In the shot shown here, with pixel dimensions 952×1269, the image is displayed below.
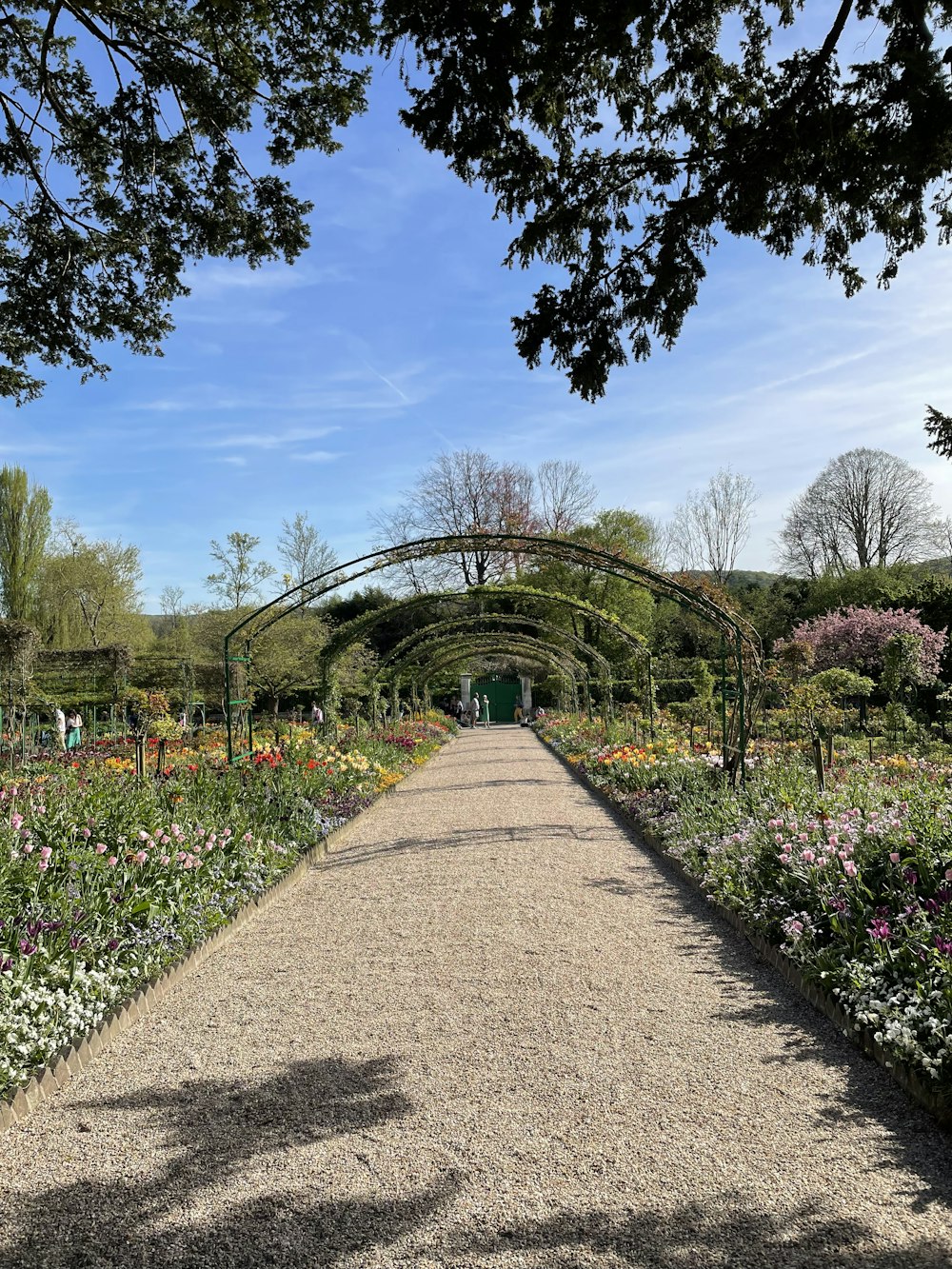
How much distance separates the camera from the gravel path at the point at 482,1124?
7.20 ft

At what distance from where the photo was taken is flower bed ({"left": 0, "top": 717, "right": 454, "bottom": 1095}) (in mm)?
3354

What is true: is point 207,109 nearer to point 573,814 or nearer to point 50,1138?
point 50,1138

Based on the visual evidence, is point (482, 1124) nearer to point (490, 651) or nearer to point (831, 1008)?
point (831, 1008)

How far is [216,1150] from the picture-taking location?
2.63m

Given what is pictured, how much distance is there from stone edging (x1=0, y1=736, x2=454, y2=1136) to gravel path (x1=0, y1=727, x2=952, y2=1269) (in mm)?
57

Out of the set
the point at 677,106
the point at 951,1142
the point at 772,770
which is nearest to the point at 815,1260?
the point at 951,1142

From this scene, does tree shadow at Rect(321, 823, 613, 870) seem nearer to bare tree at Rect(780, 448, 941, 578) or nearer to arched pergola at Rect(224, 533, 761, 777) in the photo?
arched pergola at Rect(224, 533, 761, 777)

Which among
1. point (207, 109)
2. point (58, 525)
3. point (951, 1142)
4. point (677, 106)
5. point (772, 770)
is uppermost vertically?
point (58, 525)

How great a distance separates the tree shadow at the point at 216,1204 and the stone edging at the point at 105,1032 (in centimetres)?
19

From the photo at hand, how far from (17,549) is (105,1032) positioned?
3163 centimetres

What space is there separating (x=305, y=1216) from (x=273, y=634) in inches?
863

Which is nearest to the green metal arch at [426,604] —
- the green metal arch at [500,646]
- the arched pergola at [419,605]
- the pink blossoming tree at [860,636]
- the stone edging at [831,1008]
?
the arched pergola at [419,605]

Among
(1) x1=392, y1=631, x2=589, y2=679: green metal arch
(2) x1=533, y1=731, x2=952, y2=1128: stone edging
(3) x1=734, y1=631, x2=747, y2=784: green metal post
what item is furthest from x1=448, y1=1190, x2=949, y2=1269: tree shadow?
(1) x1=392, y1=631, x2=589, y2=679: green metal arch

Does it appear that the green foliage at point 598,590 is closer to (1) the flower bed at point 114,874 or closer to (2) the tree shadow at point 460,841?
(2) the tree shadow at point 460,841
